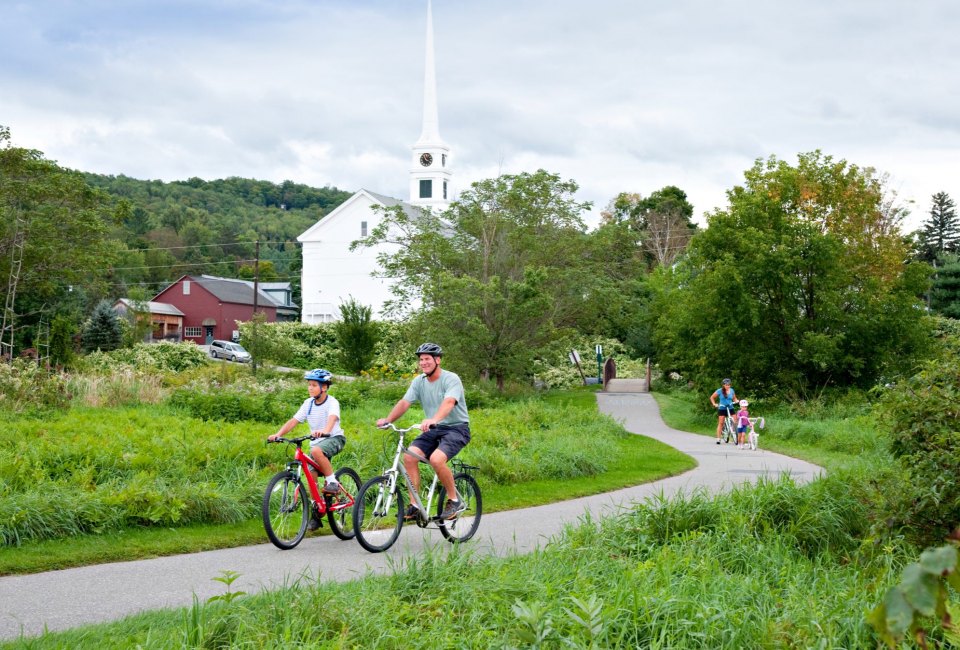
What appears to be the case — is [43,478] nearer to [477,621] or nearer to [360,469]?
[360,469]

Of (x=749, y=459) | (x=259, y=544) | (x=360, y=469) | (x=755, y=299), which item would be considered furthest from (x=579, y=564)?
(x=755, y=299)

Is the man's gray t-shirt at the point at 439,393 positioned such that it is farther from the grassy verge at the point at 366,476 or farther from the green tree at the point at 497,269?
the green tree at the point at 497,269

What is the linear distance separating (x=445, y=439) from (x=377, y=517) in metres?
1.01

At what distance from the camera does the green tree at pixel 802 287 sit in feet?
102

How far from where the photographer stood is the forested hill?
95.5 meters

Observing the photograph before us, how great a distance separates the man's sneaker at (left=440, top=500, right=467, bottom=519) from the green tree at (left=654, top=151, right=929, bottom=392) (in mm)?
22598

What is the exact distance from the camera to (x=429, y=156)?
78.4m

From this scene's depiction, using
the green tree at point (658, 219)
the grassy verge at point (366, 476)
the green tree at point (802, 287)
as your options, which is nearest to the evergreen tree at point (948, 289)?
the green tree at point (658, 219)

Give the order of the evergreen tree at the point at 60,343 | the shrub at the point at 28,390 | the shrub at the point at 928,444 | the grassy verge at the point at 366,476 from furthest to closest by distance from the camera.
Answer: the evergreen tree at the point at 60,343 → the shrub at the point at 28,390 → the grassy verge at the point at 366,476 → the shrub at the point at 928,444

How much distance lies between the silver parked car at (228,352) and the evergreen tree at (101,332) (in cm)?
743

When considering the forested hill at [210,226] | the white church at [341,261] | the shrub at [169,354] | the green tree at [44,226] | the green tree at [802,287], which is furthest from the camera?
the forested hill at [210,226]

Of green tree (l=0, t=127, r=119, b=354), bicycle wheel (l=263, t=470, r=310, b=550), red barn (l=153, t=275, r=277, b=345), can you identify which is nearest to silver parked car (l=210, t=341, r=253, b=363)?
red barn (l=153, t=275, r=277, b=345)

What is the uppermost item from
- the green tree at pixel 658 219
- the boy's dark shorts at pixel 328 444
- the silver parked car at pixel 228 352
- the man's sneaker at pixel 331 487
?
the green tree at pixel 658 219

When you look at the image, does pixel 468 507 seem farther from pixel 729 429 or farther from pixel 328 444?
pixel 729 429
